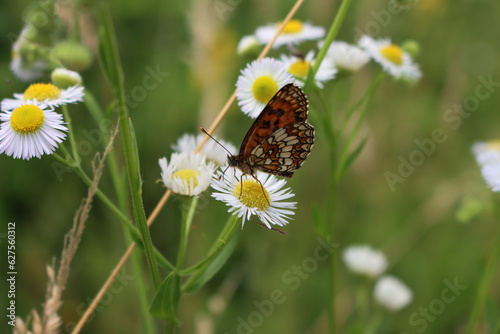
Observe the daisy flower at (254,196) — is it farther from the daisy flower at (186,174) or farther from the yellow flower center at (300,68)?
the yellow flower center at (300,68)

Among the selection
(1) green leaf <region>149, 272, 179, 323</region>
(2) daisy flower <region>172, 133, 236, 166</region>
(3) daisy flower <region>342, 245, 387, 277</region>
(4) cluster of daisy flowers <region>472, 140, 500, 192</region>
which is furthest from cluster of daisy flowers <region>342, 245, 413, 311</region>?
(1) green leaf <region>149, 272, 179, 323</region>

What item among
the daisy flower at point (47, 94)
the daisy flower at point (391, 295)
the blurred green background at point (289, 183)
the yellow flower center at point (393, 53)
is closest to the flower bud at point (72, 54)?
the blurred green background at point (289, 183)

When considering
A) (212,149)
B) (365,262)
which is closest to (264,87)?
(212,149)

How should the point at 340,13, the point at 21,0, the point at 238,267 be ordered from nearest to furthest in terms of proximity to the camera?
the point at 340,13
the point at 238,267
the point at 21,0

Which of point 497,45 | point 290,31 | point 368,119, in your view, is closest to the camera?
point 290,31

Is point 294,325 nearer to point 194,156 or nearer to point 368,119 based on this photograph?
point 194,156

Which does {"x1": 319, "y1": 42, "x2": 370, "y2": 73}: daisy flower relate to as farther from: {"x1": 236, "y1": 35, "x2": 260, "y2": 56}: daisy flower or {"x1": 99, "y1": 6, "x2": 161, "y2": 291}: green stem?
{"x1": 99, "y1": 6, "x2": 161, "y2": 291}: green stem

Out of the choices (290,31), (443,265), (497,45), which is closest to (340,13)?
(290,31)
